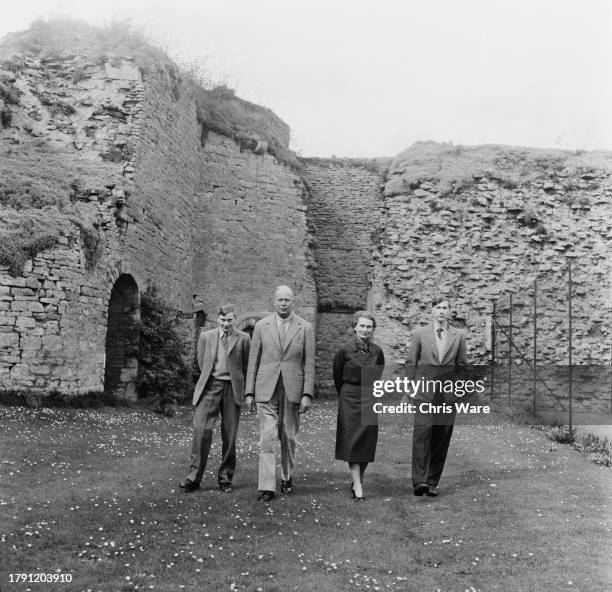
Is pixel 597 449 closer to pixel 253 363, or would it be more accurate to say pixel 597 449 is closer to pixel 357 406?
pixel 357 406

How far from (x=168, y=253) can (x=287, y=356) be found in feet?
33.0

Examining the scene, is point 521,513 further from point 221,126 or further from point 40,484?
point 221,126

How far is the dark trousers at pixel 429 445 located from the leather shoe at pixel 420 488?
0.14ft

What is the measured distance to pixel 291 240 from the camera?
19.4m

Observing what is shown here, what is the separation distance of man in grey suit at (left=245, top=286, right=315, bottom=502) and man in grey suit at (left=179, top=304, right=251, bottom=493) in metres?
0.25

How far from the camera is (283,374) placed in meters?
7.14

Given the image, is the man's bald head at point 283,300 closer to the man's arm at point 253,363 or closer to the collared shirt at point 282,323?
the collared shirt at point 282,323

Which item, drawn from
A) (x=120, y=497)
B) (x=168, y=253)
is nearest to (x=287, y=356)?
(x=120, y=497)

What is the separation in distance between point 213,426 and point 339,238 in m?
13.8

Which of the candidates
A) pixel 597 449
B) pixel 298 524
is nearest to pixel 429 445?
pixel 298 524

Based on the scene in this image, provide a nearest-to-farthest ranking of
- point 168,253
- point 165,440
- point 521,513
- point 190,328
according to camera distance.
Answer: point 521,513
point 165,440
point 168,253
point 190,328

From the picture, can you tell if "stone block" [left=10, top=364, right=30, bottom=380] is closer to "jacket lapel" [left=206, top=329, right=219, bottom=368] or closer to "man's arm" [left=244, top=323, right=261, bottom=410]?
"jacket lapel" [left=206, top=329, right=219, bottom=368]

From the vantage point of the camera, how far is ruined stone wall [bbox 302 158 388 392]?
19.8m

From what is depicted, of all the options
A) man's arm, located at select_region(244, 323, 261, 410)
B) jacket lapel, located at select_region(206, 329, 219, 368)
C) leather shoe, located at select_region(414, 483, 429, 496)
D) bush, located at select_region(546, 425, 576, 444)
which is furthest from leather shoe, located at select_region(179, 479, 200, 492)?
bush, located at select_region(546, 425, 576, 444)
